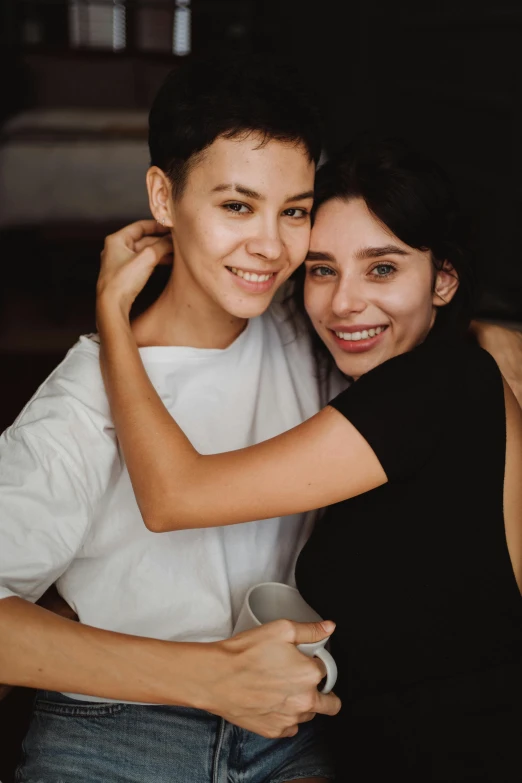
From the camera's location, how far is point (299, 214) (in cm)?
138

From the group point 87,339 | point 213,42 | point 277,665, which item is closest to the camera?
point 277,665

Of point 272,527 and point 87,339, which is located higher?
point 87,339

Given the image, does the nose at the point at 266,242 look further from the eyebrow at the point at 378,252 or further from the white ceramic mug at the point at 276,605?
the white ceramic mug at the point at 276,605

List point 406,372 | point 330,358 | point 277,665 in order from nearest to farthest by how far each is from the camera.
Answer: point 277,665 → point 406,372 → point 330,358

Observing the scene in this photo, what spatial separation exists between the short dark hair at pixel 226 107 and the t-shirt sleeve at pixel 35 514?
20.7 inches

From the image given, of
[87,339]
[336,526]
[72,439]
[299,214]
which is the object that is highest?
[299,214]

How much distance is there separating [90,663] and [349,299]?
28.5 inches

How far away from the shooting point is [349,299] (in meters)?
1.33

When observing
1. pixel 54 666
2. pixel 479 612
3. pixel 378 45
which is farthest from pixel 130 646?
pixel 378 45

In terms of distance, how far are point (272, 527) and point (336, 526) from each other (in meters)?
0.21

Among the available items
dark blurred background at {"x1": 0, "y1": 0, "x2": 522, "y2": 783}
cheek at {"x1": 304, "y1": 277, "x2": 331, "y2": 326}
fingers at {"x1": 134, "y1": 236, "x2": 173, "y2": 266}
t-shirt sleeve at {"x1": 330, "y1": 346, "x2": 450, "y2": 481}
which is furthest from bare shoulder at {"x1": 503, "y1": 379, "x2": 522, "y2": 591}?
dark blurred background at {"x1": 0, "y1": 0, "x2": 522, "y2": 783}

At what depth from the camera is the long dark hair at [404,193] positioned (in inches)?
51.5

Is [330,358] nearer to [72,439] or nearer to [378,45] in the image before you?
[72,439]

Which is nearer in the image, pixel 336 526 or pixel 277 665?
pixel 277 665
